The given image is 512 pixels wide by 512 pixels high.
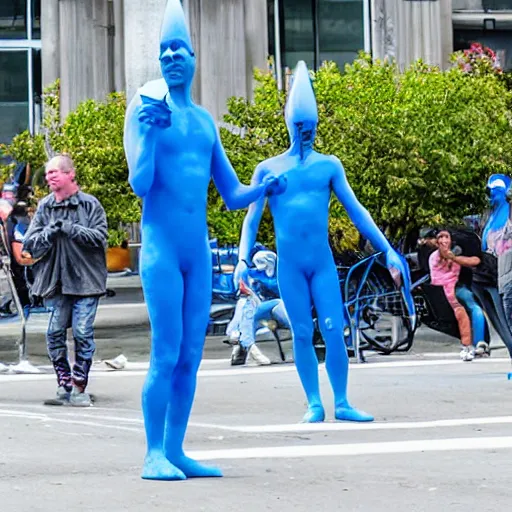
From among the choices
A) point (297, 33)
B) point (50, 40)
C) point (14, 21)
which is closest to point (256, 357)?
point (297, 33)

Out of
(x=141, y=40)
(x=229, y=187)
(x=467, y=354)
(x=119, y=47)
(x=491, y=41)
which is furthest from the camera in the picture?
(x=491, y=41)

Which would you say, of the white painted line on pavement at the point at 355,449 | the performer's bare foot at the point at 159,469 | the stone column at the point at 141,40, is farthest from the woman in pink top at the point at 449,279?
the stone column at the point at 141,40

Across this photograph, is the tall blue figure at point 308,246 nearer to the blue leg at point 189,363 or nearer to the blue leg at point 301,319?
the blue leg at point 301,319

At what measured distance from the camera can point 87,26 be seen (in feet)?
144

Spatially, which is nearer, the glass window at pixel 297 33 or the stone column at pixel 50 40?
the glass window at pixel 297 33

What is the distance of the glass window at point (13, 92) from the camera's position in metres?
45.8

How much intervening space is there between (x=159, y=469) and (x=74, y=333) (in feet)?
15.6

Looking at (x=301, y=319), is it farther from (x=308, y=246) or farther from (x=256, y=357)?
(x=256, y=357)

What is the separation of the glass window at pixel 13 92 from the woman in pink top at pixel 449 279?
29996 mm

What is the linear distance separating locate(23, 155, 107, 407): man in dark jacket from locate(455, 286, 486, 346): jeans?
18.9 feet

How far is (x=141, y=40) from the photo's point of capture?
37062mm

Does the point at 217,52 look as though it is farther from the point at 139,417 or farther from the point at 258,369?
the point at 139,417

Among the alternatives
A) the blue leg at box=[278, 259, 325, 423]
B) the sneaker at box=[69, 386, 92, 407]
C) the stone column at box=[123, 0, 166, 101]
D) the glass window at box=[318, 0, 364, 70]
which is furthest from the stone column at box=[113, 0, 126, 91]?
the blue leg at box=[278, 259, 325, 423]

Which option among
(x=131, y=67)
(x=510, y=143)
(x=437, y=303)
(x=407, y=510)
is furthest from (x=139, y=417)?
(x=131, y=67)
